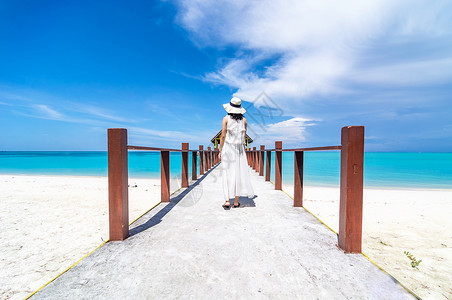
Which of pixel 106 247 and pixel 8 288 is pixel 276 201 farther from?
pixel 8 288

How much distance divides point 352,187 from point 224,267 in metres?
1.31

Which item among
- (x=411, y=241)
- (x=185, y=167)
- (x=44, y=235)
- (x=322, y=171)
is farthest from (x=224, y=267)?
(x=322, y=171)

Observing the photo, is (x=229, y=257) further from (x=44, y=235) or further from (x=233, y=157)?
(x=44, y=235)

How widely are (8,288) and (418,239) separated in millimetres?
5338

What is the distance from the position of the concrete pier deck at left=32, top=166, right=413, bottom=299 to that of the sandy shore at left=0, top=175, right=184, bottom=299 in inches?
31.4

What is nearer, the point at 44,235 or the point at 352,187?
the point at 352,187

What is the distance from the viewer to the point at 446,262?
264 cm

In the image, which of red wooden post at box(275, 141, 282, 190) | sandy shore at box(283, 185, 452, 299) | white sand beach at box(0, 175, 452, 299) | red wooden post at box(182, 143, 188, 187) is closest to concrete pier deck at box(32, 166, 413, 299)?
white sand beach at box(0, 175, 452, 299)

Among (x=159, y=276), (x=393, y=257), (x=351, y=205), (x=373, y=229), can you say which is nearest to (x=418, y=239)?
(x=373, y=229)

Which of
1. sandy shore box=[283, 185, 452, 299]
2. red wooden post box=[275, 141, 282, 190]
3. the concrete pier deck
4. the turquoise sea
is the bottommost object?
the turquoise sea

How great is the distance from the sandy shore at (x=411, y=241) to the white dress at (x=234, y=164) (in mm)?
1943

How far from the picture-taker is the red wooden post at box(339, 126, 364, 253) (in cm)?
185

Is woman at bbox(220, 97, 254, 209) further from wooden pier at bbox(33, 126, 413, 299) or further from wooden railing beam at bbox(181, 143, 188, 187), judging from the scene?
wooden railing beam at bbox(181, 143, 188, 187)

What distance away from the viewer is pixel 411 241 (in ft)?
11.0
